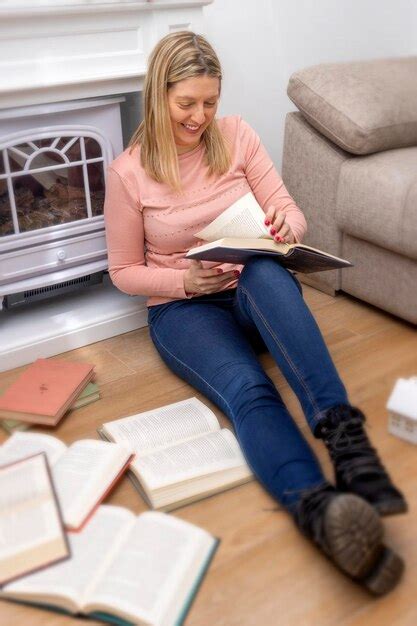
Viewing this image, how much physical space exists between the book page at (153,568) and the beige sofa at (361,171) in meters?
1.05

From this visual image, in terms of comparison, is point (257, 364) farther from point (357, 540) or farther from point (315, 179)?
point (315, 179)

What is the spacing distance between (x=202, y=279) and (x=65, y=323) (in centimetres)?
59

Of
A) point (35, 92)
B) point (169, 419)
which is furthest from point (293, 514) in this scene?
point (35, 92)

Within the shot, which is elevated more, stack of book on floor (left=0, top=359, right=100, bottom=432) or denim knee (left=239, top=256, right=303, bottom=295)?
denim knee (left=239, top=256, right=303, bottom=295)

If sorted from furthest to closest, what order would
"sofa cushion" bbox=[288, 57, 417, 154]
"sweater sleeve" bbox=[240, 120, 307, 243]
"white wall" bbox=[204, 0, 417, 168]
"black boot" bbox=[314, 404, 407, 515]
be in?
"white wall" bbox=[204, 0, 417, 168] → "sofa cushion" bbox=[288, 57, 417, 154] → "sweater sleeve" bbox=[240, 120, 307, 243] → "black boot" bbox=[314, 404, 407, 515]

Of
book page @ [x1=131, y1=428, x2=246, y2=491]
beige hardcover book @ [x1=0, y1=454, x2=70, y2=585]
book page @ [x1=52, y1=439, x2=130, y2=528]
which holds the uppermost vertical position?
beige hardcover book @ [x1=0, y1=454, x2=70, y2=585]

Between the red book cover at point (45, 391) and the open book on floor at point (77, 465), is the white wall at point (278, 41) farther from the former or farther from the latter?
the open book on floor at point (77, 465)

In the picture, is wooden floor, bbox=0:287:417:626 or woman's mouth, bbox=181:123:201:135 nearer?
wooden floor, bbox=0:287:417:626

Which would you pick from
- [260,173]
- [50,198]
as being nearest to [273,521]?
[260,173]

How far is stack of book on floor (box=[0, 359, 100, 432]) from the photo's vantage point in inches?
66.1

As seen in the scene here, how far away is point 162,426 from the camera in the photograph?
1.60m

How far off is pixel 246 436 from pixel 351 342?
0.70m

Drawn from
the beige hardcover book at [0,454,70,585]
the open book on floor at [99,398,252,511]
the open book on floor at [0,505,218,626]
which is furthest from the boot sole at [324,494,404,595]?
the beige hardcover book at [0,454,70,585]

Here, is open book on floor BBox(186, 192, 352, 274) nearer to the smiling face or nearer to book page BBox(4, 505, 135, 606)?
the smiling face
